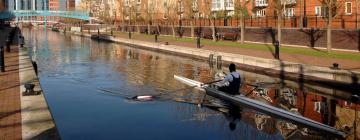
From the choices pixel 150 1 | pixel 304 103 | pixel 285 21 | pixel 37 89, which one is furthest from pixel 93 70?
pixel 150 1

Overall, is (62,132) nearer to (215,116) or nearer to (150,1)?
(215,116)

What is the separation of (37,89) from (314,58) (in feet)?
63.5

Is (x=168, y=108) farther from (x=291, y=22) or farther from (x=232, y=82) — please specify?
(x=291, y=22)

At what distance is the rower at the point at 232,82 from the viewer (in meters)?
18.7

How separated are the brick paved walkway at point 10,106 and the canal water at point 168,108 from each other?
1735 mm

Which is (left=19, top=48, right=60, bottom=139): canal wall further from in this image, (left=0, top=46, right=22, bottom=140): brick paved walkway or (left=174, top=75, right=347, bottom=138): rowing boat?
(left=174, top=75, right=347, bottom=138): rowing boat

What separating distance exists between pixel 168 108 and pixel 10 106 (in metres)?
6.94

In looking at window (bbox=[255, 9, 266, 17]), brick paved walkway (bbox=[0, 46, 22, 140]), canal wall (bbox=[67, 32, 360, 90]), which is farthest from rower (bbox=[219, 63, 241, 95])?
window (bbox=[255, 9, 266, 17])

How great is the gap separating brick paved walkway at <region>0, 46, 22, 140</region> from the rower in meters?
8.62

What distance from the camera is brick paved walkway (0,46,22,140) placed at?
37.5 ft

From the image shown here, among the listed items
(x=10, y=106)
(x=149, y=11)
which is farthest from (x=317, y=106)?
(x=149, y=11)

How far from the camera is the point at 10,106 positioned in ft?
47.4

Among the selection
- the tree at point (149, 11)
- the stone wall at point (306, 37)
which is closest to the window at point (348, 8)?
the stone wall at point (306, 37)

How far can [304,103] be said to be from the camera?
790 inches
